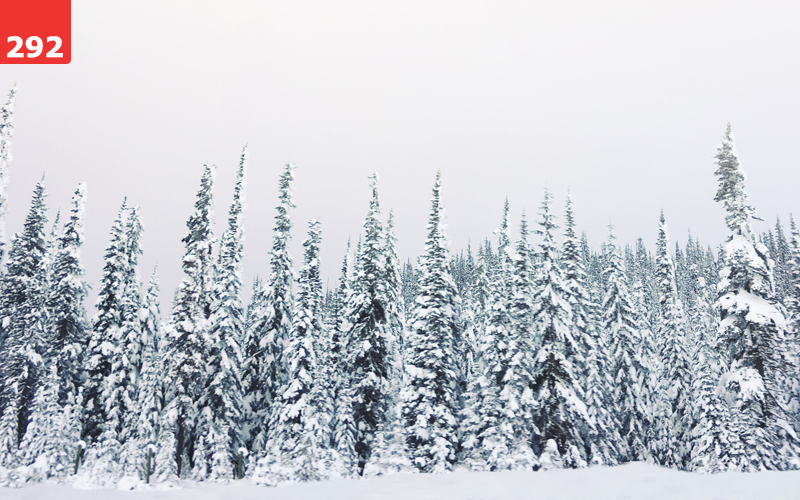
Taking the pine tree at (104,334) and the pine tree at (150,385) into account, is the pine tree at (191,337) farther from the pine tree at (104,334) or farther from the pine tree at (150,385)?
the pine tree at (104,334)

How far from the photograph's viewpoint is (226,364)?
113ft

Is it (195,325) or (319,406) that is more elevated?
(195,325)

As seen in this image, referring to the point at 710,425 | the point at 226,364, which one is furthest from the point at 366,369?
the point at 710,425

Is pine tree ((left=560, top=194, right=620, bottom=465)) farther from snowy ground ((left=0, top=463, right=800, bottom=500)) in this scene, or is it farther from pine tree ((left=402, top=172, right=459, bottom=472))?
snowy ground ((left=0, top=463, right=800, bottom=500))

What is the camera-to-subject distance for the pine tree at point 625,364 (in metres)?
42.5

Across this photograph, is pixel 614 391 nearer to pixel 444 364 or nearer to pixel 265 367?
pixel 444 364

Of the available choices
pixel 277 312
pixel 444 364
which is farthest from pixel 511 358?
pixel 277 312

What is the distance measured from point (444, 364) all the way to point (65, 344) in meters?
27.5

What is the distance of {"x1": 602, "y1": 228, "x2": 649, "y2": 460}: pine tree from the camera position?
1672 inches

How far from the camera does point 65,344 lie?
127ft

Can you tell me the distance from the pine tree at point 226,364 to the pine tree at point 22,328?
38.8 feet

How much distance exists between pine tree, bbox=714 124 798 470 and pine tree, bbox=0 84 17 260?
36826mm

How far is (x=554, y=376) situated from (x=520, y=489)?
2085 centimetres

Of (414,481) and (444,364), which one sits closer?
(414,481)
